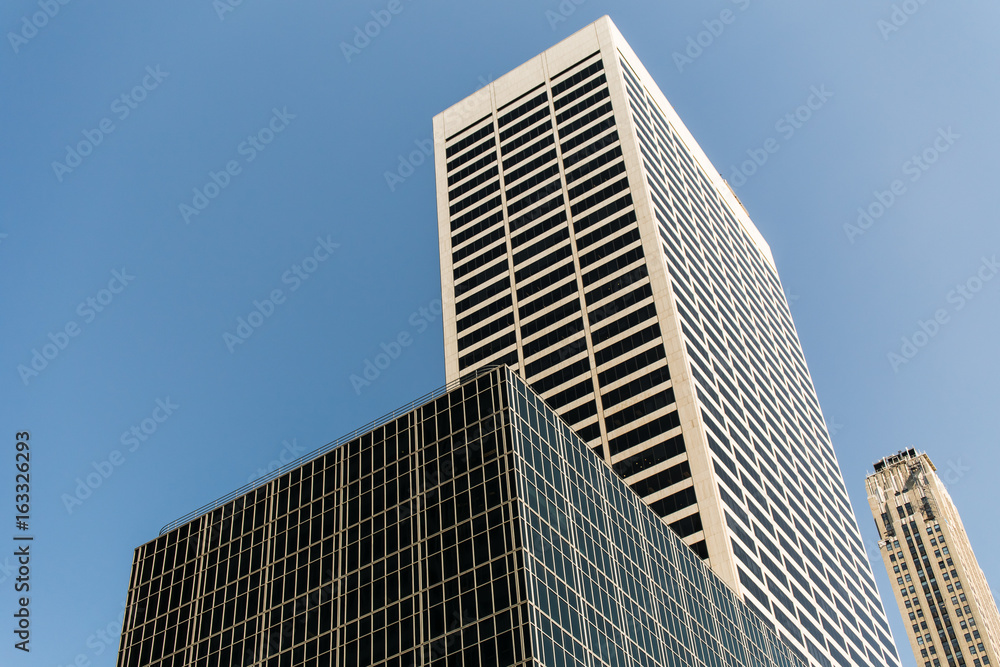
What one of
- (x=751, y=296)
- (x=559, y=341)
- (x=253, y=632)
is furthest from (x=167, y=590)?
(x=751, y=296)

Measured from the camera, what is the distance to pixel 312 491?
3103 inches

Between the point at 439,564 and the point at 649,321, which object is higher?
the point at 649,321

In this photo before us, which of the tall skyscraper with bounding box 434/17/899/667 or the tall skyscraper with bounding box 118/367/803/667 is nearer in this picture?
the tall skyscraper with bounding box 118/367/803/667

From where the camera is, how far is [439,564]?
6550cm

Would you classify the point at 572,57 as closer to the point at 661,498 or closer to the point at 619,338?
the point at 619,338

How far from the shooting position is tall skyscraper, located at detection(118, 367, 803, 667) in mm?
62688

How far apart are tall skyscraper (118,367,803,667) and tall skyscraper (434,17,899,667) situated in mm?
27917

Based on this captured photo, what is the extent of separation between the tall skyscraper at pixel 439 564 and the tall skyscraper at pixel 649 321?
2792cm

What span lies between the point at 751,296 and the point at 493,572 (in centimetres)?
11096

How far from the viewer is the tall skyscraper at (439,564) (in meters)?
62.7

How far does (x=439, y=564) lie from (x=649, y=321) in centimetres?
6630

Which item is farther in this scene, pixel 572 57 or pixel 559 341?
pixel 572 57

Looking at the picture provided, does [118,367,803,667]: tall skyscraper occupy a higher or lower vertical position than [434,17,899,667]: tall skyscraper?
lower

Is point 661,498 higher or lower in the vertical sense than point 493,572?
higher
